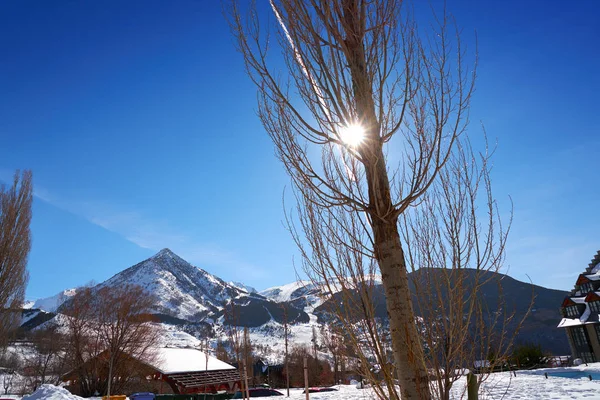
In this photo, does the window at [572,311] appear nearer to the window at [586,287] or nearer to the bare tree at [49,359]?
the window at [586,287]

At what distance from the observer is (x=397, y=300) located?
2115 mm

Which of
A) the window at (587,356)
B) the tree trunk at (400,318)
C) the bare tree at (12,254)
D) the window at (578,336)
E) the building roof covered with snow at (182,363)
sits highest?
the bare tree at (12,254)

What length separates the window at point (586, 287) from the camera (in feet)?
102

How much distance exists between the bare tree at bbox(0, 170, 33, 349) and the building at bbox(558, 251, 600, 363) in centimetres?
3726

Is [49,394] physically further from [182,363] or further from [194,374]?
[182,363]

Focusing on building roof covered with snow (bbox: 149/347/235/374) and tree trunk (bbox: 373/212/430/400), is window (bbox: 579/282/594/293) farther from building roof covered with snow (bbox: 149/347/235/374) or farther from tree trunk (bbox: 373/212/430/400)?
tree trunk (bbox: 373/212/430/400)

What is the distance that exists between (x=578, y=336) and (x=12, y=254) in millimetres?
39169

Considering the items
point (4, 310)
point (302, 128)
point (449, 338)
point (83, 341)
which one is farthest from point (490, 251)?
point (83, 341)

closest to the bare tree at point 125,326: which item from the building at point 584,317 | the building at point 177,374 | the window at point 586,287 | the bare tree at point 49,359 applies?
the building at point 177,374

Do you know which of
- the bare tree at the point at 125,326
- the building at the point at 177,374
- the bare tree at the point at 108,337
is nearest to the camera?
the building at the point at 177,374

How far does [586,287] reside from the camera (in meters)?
31.9

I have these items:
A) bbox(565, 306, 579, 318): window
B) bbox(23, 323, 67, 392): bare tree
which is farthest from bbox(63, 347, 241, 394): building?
bbox(565, 306, 579, 318): window

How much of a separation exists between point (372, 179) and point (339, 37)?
103 cm

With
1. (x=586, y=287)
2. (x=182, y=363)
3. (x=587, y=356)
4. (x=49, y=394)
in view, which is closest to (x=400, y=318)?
(x=49, y=394)
